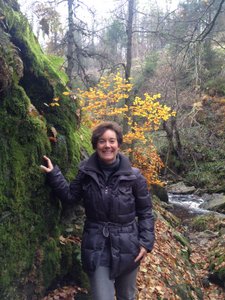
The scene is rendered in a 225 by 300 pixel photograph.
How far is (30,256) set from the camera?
150 inches

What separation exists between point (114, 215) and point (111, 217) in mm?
38

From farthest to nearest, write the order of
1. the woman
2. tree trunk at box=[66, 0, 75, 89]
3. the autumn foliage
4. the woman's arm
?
tree trunk at box=[66, 0, 75, 89] → the autumn foliage → the woman's arm → the woman

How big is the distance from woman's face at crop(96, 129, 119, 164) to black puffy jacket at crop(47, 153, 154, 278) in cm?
11

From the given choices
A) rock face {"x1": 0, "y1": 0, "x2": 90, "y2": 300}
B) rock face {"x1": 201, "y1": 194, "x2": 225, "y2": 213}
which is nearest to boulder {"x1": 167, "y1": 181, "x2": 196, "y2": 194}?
rock face {"x1": 201, "y1": 194, "x2": 225, "y2": 213}

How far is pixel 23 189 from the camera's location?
3.75m

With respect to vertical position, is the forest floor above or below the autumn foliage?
below

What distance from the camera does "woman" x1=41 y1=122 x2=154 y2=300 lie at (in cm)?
333

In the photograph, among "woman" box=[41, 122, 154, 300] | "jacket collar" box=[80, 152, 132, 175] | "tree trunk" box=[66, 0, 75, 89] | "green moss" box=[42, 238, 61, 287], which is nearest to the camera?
"woman" box=[41, 122, 154, 300]

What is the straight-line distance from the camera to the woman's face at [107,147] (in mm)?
Answer: 3465

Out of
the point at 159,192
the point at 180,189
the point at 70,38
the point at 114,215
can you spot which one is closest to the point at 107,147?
the point at 114,215

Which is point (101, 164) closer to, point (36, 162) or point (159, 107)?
point (36, 162)

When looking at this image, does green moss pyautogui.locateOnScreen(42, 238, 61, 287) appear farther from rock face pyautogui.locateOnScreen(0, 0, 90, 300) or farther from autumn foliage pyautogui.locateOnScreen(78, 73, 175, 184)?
autumn foliage pyautogui.locateOnScreen(78, 73, 175, 184)

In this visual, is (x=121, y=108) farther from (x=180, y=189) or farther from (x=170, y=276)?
(x=180, y=189)

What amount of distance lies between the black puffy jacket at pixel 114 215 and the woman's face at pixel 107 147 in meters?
0.11
